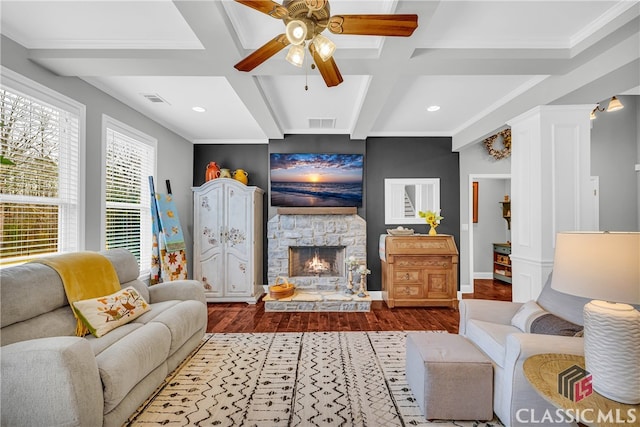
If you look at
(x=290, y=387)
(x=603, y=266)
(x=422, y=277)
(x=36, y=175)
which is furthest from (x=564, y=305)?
(x=36, y=175)

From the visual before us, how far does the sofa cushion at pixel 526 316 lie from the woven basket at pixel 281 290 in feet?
8.93

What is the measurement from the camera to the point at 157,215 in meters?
3.73

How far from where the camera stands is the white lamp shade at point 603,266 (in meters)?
1.14

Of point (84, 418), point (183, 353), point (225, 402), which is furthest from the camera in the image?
point (183, 353)

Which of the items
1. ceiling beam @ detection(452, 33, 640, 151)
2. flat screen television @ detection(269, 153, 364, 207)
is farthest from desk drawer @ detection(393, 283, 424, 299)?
ceiling beam @ detection(452, 33, 640, 151)

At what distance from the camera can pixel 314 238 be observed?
459 cm

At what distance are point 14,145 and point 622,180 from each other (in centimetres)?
709

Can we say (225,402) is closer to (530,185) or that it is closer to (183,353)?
(183,353)

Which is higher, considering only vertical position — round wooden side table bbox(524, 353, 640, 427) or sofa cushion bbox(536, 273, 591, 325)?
sofa cushion bbox(536, 273, 591, 325)

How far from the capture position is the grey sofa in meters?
1.41

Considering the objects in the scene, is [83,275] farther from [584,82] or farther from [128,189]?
[584,82]

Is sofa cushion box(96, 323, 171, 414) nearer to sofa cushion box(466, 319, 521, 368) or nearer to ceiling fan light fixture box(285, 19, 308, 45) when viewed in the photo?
ceiling fan light fixture box(285, 19, 308, 45)

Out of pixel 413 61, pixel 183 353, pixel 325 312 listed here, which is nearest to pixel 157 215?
pixel 183 353

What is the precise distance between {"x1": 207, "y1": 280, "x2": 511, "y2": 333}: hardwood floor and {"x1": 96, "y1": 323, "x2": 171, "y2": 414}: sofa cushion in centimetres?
139
